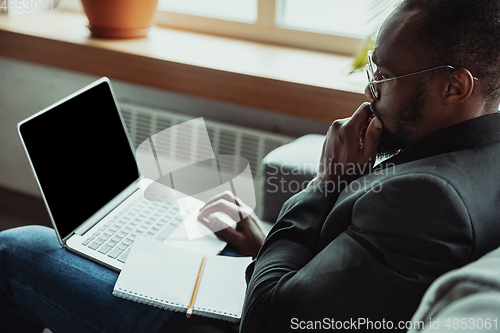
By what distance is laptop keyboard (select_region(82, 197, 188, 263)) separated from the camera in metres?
1.07

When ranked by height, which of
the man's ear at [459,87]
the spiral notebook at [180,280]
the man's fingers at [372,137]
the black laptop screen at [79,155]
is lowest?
the spiral notebook at [180,280]

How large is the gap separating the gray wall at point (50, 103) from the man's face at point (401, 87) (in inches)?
33.8

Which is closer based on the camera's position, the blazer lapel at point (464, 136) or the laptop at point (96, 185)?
the blazer lapel at point (464, 136)

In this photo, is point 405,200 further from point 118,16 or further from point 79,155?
point 118,16

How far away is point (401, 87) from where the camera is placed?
2.74 feet

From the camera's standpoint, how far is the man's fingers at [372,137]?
0.91 meters

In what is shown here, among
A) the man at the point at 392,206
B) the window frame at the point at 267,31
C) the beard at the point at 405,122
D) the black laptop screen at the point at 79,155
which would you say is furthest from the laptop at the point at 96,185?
the window frame at the point at 267,31

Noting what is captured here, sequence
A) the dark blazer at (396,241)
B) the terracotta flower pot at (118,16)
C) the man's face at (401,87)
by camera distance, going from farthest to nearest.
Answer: the terracotta flower pot at (118,16) → the man's face at (401,87) → the dark blazer at (396,241)

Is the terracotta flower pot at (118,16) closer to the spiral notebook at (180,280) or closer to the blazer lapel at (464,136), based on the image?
the spiral notebook at (180,280)

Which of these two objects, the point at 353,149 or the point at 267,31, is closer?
the point at 353,149

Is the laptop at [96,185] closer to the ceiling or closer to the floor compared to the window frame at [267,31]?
closer to the floor

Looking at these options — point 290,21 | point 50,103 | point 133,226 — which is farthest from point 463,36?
point 50,103

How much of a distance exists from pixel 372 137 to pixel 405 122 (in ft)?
0.30

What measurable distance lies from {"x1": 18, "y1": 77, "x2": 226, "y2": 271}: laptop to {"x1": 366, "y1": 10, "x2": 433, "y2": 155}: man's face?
0.50 meters
